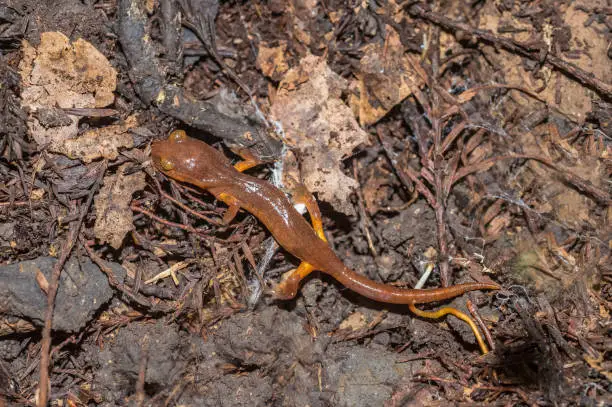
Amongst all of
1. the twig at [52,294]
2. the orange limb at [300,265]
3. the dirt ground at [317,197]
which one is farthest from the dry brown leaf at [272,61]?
the twig at [52,294]

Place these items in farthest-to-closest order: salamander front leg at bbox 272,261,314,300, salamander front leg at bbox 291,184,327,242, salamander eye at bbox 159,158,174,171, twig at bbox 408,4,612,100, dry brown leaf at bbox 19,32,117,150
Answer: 1. twig at bbox 408,4,612,100
2. salamander front leg at bbox 291,184,327,242
3. salamander front leg at bbox 272,261,314,300
4. salamander eye at bbox 159,158,174,171
5. dry brown leaf at bbox 19,32,117,150

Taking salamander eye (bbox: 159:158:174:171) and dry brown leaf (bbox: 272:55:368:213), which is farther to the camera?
dry brown leaf (bbox: 272:55:368:213)

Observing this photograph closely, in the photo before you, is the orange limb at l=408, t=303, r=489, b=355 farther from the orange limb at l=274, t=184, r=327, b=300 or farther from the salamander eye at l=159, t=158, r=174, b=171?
the salamander eye at l=159, t=158, r=174, b=171

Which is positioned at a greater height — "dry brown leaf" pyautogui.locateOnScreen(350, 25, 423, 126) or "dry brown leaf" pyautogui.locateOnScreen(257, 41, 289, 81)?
"dry brown leaf" pyautogui.locateOnScreen(257, 41, 289, 81)

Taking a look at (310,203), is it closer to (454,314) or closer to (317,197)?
(317,197)

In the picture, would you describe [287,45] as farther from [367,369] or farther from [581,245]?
[581,245]

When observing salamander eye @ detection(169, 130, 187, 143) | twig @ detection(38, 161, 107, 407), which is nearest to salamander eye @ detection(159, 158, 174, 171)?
salamander eye @ detection(169, 130, 187, 143)

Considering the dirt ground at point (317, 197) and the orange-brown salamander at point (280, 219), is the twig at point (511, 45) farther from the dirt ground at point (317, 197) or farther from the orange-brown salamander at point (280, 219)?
the orange-brown salamander at point (280, 219)
